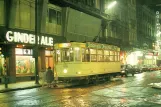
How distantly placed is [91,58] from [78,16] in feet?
50.4

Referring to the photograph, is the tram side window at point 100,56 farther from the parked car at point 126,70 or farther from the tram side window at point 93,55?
the parked car at point 126,70

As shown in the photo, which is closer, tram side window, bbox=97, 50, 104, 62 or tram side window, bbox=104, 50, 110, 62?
tram side window, bbox=97, 50, 104, 62

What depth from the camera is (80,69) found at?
84.8 ft

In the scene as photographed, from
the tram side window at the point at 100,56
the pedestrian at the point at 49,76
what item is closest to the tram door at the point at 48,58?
the tram side window at the point at 100,56

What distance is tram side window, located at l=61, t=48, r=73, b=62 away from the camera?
2597 centimetres

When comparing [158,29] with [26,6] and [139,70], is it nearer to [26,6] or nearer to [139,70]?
[139,70]

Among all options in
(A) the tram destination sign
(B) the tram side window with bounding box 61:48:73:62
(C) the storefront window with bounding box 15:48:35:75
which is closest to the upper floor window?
(C) the storefront window with bounding box 15:48:35:75

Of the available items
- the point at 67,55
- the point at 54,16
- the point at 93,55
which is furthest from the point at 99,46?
the point at 54,16

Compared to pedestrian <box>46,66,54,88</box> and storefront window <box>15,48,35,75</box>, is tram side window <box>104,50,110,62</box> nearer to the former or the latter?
pedestrian <box>46,66,54,88</box>

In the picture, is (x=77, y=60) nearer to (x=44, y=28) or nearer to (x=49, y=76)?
(x=49, y=76)

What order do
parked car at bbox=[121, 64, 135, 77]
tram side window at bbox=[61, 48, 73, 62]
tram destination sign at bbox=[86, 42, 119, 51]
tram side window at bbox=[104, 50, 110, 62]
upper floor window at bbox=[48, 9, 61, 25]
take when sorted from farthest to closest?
parked car at bbox=[121, 64, 135, 77], upper floor window at bbox=[48, 9, 61, 25], tram side window at bbox=[104, 50, 110, 62], tram destination sign at bbox=[86, 42, 119, 51], tram side window at bbox=[61, 48, 73, 62]

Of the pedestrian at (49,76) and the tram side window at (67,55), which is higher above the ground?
the tram side window at (67,55)

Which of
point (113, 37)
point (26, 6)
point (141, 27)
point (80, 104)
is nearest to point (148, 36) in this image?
point (141, 27)

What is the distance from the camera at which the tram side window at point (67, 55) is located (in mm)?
25969
